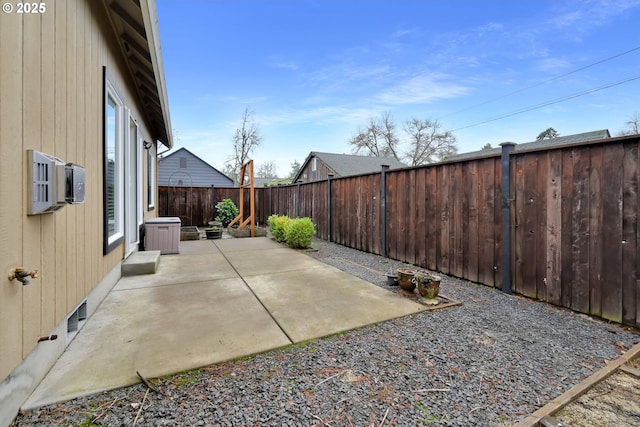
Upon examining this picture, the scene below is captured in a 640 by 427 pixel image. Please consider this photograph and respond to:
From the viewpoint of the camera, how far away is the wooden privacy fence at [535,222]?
245 centimetres

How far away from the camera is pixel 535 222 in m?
3.05

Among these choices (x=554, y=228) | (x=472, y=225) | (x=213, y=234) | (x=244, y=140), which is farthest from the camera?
(x=244, y=140)

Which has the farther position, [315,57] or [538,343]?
[315,57]

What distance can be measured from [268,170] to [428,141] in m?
22.2

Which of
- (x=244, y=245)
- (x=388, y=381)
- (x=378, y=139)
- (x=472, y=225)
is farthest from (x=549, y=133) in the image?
(x=388, y=381)

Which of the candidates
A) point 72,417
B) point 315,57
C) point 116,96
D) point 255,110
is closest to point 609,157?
point 72,417

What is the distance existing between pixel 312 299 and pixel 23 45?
9.28 feet

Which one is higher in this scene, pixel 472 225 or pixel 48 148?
pixel 48 148

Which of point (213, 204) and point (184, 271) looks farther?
point (213, 204)

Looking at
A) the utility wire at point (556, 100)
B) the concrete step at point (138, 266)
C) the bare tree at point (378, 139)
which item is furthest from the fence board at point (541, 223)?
the bare tree at point (378, 139)

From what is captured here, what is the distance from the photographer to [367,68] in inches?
511

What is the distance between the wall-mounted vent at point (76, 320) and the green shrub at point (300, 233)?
404cm

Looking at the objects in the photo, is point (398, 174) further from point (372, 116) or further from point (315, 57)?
point (372, 116)

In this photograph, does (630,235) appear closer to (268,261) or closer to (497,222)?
(497,222)
